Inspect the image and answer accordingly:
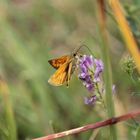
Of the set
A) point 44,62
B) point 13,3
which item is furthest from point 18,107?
point 13,3

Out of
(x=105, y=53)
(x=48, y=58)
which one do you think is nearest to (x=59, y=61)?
(x=105, y=53)

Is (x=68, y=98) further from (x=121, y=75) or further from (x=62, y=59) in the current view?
(x=62, y=59)

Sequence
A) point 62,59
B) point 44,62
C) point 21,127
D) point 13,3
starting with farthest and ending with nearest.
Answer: point 13,3 < point 44,62 < point 21,127 < point 62,59

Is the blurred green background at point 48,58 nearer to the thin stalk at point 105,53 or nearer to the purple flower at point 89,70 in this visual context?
the purple flower at point 89,70

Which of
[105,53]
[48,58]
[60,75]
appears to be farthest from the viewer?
[48,58]

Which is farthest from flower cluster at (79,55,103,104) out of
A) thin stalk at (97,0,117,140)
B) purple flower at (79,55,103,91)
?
thin stalk at (97,0,117,140)

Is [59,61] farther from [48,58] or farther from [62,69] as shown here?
[48,58]
